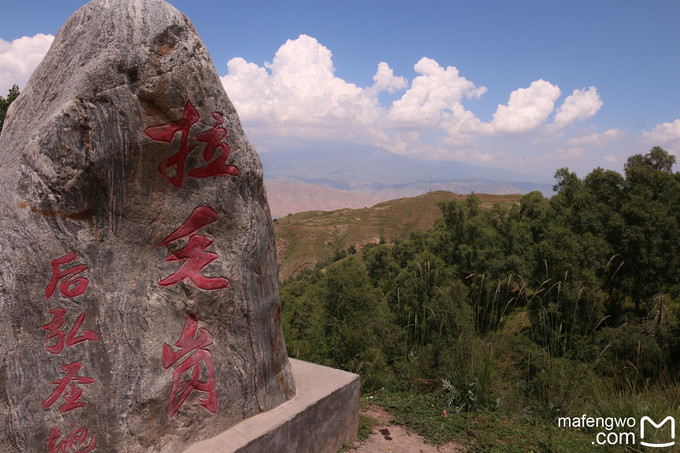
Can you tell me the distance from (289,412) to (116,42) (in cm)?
289

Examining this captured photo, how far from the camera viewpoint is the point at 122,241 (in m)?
2.72

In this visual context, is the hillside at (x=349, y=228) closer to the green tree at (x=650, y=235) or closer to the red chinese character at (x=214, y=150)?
the green tree at (x=650, y=235)

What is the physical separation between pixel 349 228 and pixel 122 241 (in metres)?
51.3

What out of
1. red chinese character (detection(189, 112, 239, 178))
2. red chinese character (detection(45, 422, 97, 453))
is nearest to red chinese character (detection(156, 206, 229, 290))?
red chinese character (detection(189, 112, 239, 178))

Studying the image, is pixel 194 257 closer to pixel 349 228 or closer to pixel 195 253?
pixel 195 253

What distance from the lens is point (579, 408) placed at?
4258 millimetres

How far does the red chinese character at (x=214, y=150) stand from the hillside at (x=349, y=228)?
119 feet

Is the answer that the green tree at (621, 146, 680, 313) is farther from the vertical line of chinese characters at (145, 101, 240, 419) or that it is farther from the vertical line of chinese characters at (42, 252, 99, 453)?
the vertical line of chinese characters at (42, 252, 99, 453)

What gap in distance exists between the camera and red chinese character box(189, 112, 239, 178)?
2.92 metres

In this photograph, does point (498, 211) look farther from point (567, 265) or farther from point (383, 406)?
point (383, 406)

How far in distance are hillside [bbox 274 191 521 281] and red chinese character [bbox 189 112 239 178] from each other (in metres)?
36.3

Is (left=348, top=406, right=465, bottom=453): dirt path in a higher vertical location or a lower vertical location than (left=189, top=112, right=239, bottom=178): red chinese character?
lower

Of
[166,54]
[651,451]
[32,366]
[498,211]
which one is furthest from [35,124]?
[498,211]

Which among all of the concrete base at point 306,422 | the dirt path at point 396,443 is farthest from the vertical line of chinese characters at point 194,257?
the dirt path at point 396,443
